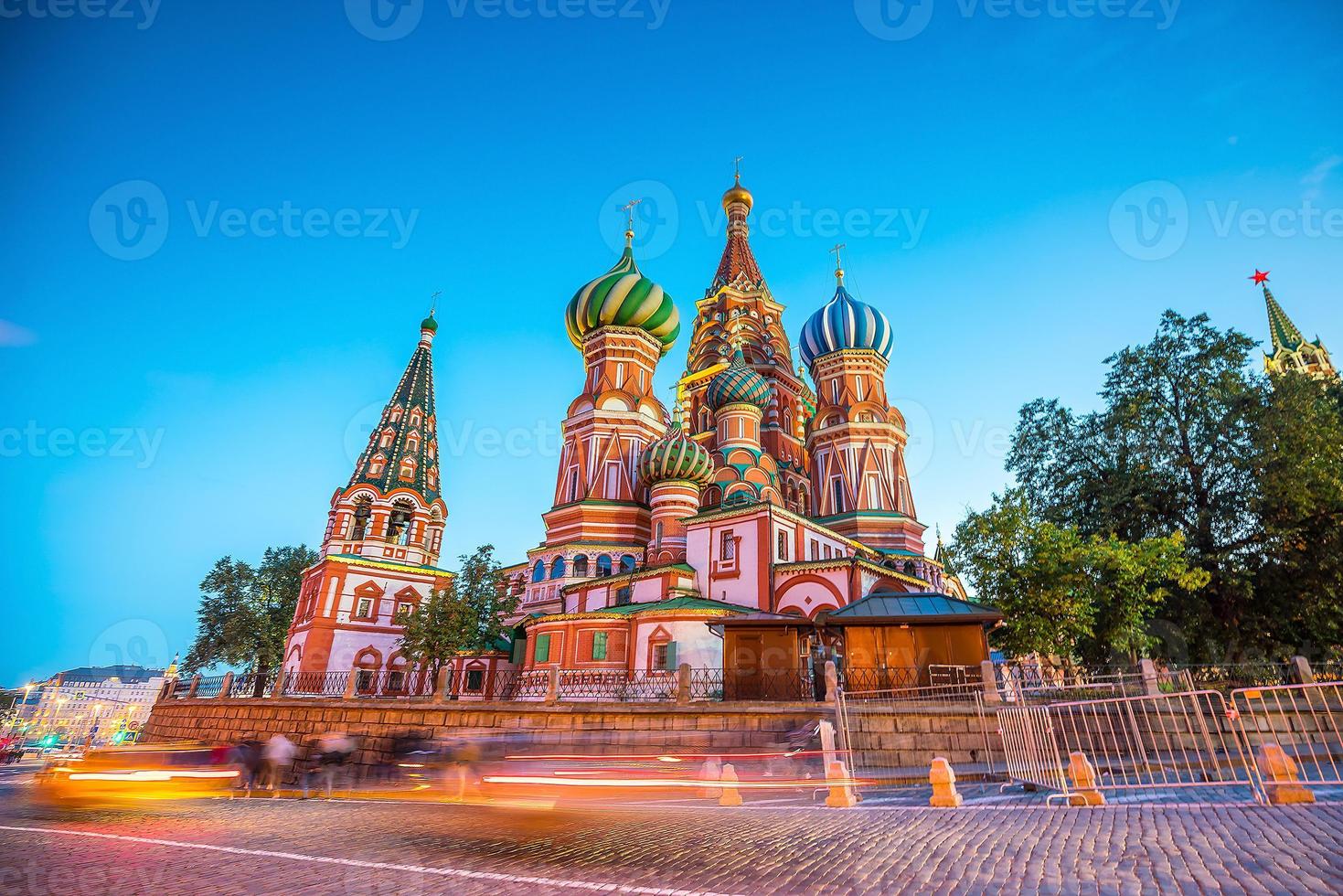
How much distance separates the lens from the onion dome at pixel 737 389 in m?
37.2

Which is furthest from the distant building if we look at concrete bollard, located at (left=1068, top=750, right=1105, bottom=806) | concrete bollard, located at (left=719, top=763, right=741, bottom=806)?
concrete bollard, located at (left=1068, top=750, right=1105, bottom=806)

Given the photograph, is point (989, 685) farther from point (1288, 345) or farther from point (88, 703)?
point (88, 703)

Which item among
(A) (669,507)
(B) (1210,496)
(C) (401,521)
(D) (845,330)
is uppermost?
(D) (845,330)

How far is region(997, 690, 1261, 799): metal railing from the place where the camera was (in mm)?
8883

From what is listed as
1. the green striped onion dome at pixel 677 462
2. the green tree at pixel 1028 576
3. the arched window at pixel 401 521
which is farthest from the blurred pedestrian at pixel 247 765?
the arched window at pixel 401 521

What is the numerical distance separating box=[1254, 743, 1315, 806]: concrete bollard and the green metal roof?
8.57m

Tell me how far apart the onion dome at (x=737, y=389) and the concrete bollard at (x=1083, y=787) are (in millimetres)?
28493

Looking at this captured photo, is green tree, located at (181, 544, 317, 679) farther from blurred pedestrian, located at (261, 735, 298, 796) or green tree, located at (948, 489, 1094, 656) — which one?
green tree, located at (948, 489, 1094, 656)

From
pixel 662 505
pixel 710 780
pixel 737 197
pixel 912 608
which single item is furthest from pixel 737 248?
pixel 710 780

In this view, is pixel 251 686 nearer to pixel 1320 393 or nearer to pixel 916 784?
pixel 916 784

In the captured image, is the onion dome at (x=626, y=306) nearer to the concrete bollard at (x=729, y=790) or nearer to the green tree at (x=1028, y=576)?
the green tree at (x=1028, y=576)

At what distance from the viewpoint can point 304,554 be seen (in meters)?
43.1

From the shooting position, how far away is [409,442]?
134ft

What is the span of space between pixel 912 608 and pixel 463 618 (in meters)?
19.1
